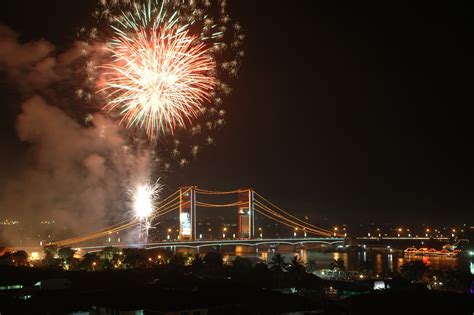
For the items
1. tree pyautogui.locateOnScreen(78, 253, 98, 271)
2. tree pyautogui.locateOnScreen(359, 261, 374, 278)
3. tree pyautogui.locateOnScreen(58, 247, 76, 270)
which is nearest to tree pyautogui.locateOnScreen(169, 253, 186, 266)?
tree pyautogui.locateOnScreen(78, 253, 98, 271)

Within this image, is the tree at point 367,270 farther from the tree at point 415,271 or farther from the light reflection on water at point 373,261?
the tree at point 415,271

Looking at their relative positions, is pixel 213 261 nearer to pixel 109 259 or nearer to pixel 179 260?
pixel 179 260

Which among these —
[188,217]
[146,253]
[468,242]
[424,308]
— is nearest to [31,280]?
[424,308]

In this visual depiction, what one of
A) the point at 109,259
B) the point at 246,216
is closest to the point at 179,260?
the point at 109,259

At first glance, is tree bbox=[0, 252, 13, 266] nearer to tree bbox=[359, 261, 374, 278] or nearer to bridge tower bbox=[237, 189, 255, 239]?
tree bbox=[359, 261, 374, 278]

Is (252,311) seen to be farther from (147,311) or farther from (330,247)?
(330,247)

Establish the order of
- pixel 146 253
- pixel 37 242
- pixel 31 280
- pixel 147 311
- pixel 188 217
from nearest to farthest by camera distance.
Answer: pixel 147 311 → pixel 31 280 → pixel 146 253 → pixel 188 217 → pixel 37 242

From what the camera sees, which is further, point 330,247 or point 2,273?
point 330,247
